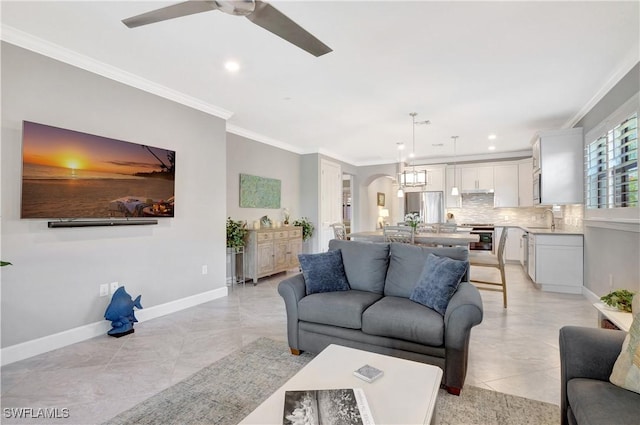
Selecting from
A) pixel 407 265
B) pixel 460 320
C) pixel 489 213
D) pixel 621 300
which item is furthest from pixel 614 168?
pixel 489 213

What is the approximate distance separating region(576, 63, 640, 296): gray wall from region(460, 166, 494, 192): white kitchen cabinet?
2870 millimetres

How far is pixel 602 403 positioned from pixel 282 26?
2.41 metres

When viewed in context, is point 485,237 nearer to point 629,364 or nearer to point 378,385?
point 629,364

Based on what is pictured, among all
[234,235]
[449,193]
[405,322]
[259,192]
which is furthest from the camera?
[449,193]

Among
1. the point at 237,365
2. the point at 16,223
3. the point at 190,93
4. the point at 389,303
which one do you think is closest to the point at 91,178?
the point at 16,223

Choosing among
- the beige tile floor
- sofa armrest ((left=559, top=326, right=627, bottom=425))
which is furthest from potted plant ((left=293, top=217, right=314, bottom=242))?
sofa armrest ((left=559, top=326, right=627, bottom=425))

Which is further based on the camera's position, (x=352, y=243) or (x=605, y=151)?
(x=605, y=151)

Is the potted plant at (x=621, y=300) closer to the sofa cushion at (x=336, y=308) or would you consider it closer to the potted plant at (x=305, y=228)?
the sofa cushion at (x=336, y=308)

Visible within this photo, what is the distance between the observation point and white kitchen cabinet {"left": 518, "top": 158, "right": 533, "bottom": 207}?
700cm

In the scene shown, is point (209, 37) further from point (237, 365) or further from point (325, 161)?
point (325, 161)

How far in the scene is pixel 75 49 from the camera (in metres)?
2.89

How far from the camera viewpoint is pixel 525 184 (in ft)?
23.3

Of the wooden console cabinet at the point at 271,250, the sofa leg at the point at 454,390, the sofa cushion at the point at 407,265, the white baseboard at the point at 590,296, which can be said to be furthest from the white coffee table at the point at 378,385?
the white baseboard at the point at 590,296

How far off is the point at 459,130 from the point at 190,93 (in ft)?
14.3
